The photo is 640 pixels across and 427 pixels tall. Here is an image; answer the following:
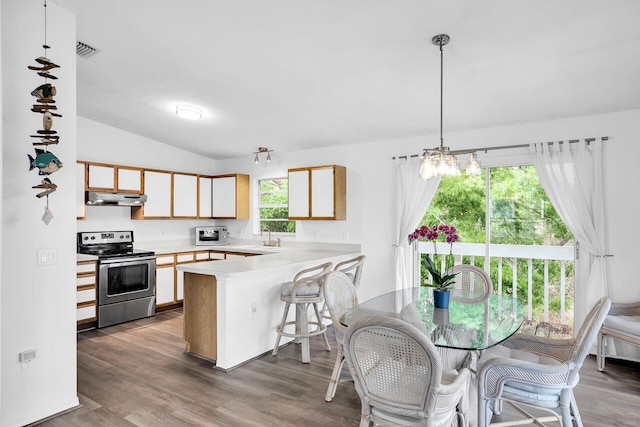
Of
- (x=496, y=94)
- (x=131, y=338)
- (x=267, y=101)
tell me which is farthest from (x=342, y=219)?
(x=131, y=338)

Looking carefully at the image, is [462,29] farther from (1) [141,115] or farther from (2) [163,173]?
(2) [163,173]

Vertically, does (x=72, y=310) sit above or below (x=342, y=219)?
below

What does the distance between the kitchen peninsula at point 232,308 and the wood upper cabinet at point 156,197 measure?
218cm

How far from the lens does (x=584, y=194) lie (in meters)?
3.64

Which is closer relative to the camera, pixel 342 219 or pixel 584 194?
pixel 584 194

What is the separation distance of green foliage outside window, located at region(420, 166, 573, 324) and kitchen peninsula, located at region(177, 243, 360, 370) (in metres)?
2.04

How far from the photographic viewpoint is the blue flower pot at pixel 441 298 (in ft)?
8.31

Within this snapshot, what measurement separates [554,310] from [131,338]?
457 cm

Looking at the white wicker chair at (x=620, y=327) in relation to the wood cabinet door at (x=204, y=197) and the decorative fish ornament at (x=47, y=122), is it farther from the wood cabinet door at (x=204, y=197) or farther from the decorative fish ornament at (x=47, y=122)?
the wood cabinet door at (x=204, y=197)

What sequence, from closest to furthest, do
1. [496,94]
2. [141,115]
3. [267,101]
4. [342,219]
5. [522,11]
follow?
[522,11], [496,94], [267,101], [141,115], [342,219]

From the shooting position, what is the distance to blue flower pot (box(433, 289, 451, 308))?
8.31 ft

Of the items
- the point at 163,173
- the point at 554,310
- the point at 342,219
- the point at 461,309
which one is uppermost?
the point at 163,173

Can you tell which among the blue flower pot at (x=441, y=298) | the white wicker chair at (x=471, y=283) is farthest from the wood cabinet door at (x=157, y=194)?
the blue flower pot at (x=441, y=298)

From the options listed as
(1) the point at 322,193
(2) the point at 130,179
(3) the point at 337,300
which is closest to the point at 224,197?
(2) the point at 130,179
